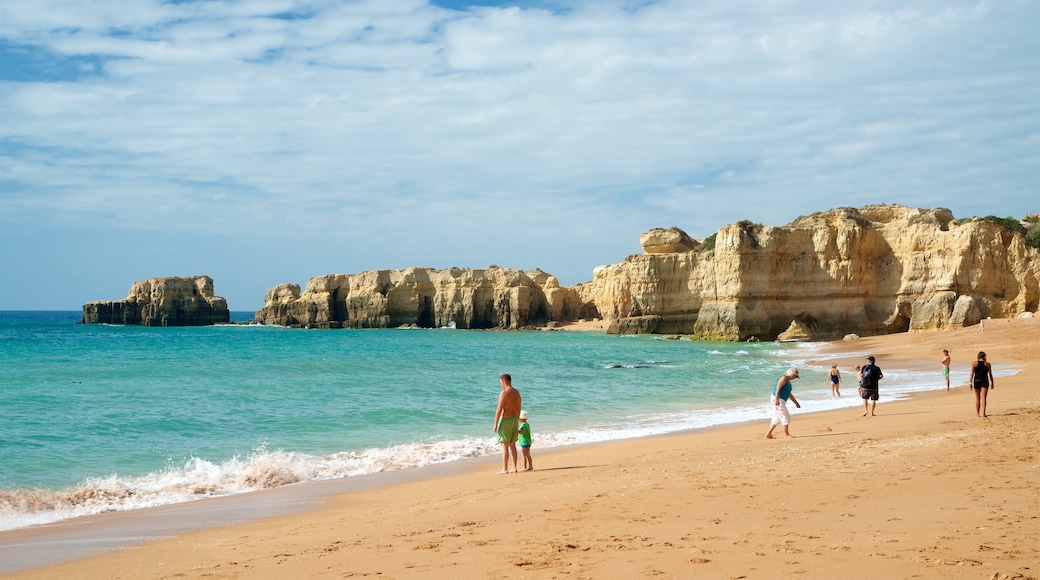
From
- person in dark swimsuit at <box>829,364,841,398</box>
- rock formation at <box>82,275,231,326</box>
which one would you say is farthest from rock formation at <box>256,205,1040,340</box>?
rock formation at <box>82,275,231,326</box>

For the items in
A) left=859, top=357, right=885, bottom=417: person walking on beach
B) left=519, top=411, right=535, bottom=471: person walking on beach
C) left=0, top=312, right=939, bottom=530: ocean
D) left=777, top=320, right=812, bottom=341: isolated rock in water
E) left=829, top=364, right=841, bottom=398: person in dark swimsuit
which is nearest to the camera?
left=519, top=411, right=535, bottom=471: person walking on beach

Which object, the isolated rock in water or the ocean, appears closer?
the ocean

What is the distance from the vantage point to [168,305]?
95.8m

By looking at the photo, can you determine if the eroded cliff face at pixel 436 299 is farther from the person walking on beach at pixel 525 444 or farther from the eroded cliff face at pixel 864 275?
the person walking on beach at pixel 525 444

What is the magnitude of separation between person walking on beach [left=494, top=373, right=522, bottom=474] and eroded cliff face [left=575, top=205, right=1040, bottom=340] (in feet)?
128

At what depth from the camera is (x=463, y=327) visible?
80.0 metres

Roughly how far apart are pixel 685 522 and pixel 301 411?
13982mm

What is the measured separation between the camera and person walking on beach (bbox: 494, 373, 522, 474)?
1104 centimetres

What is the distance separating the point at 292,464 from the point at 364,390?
39.1 feet

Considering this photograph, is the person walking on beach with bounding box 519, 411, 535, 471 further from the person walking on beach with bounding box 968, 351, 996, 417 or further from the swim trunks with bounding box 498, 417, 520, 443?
the person walking on beach with bounding box 968, 351, 996, 417

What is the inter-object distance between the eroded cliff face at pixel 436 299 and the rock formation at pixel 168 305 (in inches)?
585

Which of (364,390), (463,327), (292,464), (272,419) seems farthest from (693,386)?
(463,327)

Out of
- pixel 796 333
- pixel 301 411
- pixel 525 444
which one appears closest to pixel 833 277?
pixel 796 333

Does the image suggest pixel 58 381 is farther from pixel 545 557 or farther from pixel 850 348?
pixel 850 348
